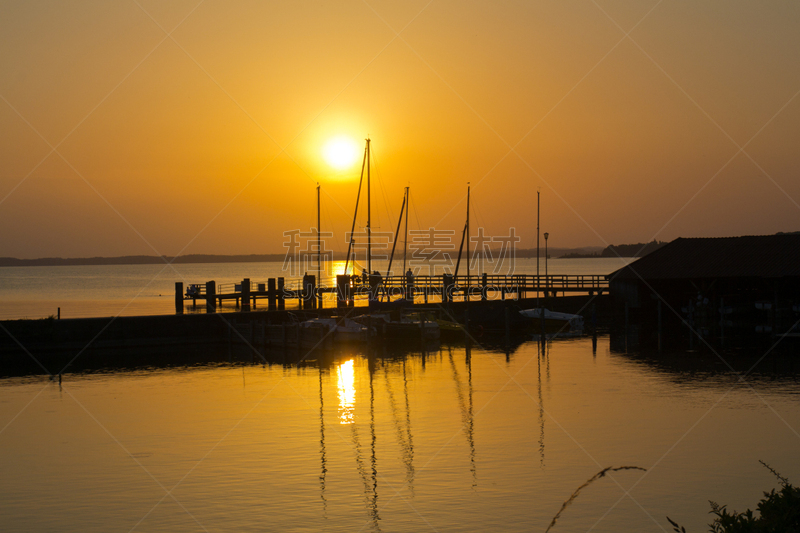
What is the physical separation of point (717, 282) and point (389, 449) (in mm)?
39437

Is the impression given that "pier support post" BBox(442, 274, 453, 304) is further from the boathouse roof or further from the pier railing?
the boathouse roof

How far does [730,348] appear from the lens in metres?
40.8

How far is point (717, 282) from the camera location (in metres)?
51.5

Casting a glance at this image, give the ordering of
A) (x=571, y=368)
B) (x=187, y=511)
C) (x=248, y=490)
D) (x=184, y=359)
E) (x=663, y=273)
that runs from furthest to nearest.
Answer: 1. (x=663, y=273)
2. (x=184, y=359)
3. (x=571, y=368)
4. (x=248, y=490)
5. (x=187, y=511)

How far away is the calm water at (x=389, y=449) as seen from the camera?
→ 14445mm

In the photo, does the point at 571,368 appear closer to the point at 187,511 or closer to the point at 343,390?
the point at 343,390

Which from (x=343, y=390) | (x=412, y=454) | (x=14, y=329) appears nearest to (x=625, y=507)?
(x=412, y=454)

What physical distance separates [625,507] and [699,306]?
4167cm

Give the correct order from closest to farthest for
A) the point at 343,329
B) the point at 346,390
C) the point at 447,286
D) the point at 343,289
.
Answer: the point at 346,390
the point at 343,329
the point at 343,289
the point at 447,286

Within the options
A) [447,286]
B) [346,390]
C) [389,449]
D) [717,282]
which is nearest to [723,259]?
[717,282]

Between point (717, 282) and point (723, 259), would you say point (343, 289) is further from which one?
point (723, 259)

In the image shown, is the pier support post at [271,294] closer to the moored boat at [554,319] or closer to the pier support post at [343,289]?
the pier support post at [343,289]

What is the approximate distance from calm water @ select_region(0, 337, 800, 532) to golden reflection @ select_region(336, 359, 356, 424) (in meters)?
0.16

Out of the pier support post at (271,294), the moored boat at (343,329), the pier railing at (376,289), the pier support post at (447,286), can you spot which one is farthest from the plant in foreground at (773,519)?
the pier support post at (447,286)
